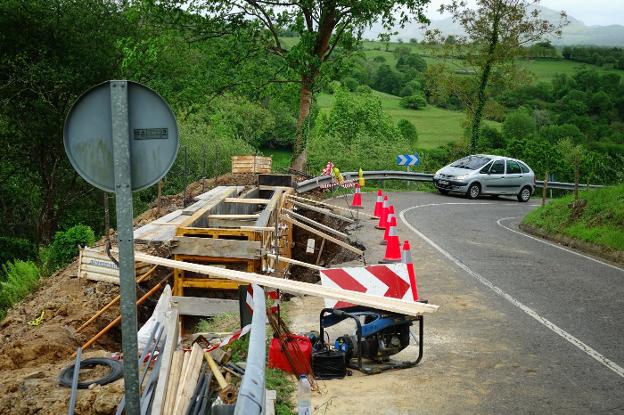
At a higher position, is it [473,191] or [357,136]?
[357,136]

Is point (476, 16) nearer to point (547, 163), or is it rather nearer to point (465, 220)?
point (547, 163)

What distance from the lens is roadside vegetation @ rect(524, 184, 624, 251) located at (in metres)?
16.3

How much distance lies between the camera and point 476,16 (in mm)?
36625

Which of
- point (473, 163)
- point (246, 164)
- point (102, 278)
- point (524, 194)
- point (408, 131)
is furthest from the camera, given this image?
point (408, 131)

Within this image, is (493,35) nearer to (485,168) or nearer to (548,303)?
(485,168)

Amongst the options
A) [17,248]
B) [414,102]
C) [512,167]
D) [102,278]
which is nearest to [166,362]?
[102,278]

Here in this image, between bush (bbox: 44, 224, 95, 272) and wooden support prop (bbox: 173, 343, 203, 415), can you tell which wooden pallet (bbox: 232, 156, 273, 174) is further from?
wooden support prop (bbox: 173, 343, 203, 415)

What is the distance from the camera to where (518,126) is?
6594 cm

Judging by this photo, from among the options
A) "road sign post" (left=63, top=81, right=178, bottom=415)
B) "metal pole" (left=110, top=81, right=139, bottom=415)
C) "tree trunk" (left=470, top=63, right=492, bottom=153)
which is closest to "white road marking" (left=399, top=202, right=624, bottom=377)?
"metal pole" (left=110, top=81, right=139, bottom=415)

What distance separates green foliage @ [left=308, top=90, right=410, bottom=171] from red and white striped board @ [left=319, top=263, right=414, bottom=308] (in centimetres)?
2403

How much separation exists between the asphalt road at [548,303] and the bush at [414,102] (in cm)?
6583

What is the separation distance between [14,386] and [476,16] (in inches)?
1367

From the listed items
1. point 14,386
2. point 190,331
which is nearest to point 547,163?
point 190,331

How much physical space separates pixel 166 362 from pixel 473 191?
23189 mm
